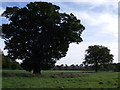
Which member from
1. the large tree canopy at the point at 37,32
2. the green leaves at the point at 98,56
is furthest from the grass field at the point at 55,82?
the green leaves at the point at 98,56

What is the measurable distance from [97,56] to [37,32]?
6763cm

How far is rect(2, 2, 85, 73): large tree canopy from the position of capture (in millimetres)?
37250

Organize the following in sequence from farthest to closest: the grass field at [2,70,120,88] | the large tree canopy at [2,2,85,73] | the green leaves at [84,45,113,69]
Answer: the green leaves at [84,45,113,69] < the large tree canopy at [2,2,85,73] < the grass field at [2,70,120,88]

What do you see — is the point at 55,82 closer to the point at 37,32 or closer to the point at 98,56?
the point at 37,32

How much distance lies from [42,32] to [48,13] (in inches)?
137

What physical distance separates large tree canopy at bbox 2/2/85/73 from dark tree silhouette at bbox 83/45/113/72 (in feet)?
209

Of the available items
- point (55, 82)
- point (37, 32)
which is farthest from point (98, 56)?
point (55, 82)

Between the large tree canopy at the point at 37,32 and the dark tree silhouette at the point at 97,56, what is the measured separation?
209 ft

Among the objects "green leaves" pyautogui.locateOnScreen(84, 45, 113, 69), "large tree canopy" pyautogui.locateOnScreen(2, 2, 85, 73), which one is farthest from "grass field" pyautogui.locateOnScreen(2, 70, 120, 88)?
"green leaves" pyautogui.locateOnScreen(84, 45, 113, 69)

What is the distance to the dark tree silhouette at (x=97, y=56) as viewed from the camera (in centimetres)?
10038

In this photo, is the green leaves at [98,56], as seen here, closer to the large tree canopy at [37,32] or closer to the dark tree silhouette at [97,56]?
the dark tree silhouette at [97,56]

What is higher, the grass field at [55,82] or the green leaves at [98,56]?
the green leaves at [98,56]

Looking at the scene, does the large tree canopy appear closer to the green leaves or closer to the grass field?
the grass field

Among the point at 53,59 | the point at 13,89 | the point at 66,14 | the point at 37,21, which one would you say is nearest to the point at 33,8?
the point at 37,21
